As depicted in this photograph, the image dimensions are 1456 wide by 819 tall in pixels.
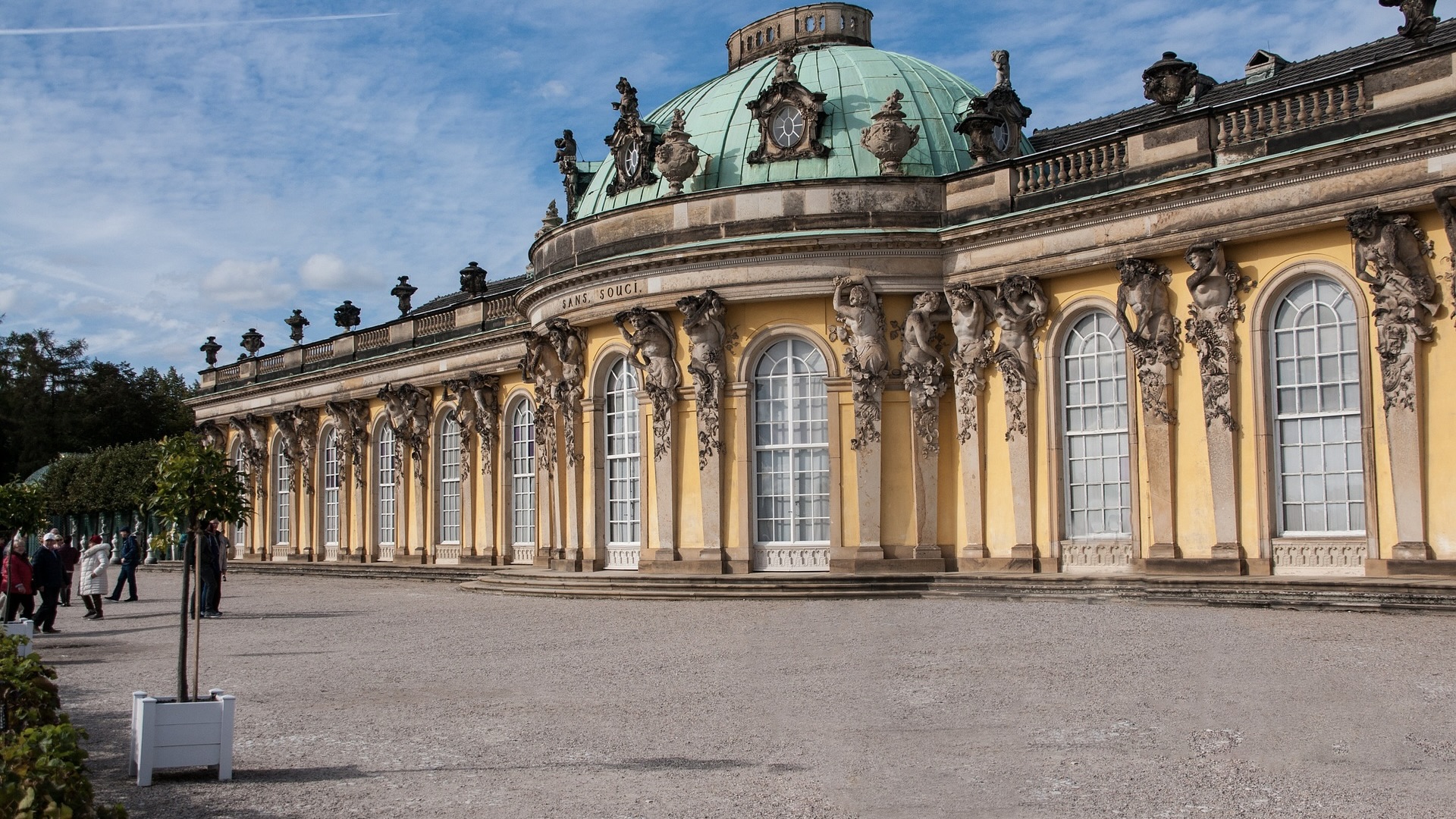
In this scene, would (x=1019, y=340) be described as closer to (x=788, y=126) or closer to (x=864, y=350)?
(x=864, y=350)

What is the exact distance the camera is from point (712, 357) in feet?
87.2

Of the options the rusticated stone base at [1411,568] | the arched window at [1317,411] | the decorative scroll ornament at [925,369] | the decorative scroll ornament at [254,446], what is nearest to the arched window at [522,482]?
the decorative scroll ornament at [925,369]

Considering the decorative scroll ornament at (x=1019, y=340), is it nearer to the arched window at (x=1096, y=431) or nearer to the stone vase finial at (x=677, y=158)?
the arched window at (x=1096, y=431)

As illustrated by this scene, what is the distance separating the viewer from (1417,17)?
67.7ft

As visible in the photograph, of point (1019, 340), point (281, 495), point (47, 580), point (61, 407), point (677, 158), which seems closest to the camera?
point (47, 580)

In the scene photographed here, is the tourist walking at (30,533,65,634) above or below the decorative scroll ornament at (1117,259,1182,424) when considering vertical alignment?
below

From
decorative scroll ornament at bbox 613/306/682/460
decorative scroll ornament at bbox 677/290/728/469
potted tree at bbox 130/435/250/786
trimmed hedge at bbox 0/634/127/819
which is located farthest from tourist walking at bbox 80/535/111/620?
trimmed hedge at bbox 0/634/127/819

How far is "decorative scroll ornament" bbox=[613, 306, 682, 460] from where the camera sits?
27.1 metres

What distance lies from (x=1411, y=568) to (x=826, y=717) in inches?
440

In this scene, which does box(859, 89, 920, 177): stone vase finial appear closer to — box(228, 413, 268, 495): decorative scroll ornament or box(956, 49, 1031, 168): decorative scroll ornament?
box(956, 49, 1031, 168): decorative scroll ornament

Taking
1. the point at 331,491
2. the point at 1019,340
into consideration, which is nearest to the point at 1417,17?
the point at 1019,340

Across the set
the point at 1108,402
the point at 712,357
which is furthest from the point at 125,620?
the point at 1108,402

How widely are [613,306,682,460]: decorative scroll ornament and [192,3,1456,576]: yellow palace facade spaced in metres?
0.06

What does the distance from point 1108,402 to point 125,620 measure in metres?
17.3
